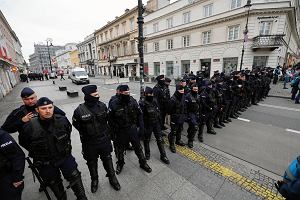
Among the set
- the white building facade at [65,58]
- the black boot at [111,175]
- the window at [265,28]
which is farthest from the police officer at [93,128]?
the white building facade at [65,58]

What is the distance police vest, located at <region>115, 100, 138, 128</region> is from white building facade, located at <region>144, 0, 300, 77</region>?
1361cm

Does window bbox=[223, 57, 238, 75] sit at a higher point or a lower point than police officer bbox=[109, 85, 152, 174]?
higher

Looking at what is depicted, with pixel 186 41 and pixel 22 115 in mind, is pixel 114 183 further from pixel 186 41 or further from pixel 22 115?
pixel 186 41

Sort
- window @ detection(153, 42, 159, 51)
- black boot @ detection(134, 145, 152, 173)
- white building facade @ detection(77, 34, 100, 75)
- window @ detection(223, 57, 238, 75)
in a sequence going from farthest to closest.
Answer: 1. white building facade @ detection(77, 34, 100, 75)
2. window @ detection(153, 42, 159, 51)
3. window @ detection(223, 57, 238, 75)
4. black boot @ detection(134, 145, 152, 173)

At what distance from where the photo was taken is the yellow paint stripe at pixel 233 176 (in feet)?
9.34

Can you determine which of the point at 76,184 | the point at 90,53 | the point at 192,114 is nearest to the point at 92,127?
the point at 76,184

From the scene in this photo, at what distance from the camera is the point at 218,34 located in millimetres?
→ 18188

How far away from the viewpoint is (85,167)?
3.79 m

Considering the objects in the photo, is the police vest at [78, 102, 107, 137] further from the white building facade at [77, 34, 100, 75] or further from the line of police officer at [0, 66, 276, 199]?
the white building facade at [77, 34, 100, 75]

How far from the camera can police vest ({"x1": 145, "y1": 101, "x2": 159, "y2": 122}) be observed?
3732mm

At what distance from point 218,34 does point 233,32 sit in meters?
1.63

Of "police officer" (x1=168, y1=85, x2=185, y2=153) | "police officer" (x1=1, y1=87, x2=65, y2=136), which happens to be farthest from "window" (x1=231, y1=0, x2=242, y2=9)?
"police officer" (x1=1, y1=87, x2=65, y2=136)

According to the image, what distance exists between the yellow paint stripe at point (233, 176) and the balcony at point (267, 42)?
1641 cm

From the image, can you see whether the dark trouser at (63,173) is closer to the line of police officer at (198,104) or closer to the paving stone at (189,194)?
the paving stone at (189,194)
